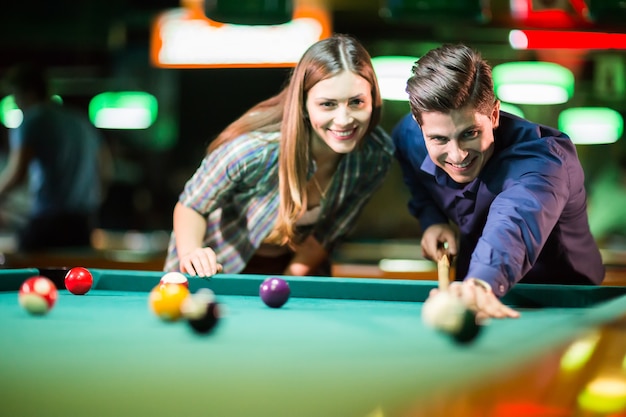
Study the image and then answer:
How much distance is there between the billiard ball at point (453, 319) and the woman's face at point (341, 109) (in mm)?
1169

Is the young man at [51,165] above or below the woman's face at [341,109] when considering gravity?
below

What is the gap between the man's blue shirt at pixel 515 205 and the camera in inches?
76.3

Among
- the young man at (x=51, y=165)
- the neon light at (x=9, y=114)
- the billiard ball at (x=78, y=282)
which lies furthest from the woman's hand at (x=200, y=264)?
the neon light at (x=9, y=114)

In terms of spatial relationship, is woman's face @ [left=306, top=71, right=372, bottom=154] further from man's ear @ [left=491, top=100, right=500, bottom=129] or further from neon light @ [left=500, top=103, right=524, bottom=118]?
neon light @ [left=500, top=103, right=524, bottom=118]

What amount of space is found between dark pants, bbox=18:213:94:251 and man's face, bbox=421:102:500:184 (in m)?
3.46

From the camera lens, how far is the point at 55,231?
515cm

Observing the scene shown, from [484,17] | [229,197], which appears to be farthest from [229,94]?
[229,197]

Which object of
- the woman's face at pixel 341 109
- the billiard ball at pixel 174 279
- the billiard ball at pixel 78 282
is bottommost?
the billiard ball at pixel 78 282

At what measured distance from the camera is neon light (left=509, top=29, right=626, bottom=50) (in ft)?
19.2

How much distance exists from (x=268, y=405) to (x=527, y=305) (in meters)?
1.27

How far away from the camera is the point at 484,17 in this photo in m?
3.99

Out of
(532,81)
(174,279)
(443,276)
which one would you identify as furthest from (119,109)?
(443,276)

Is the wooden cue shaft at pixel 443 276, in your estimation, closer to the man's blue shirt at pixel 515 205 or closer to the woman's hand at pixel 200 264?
the man's blue shirt at pixel 515 205

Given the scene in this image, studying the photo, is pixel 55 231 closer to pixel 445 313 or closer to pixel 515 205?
pixel 515 205
